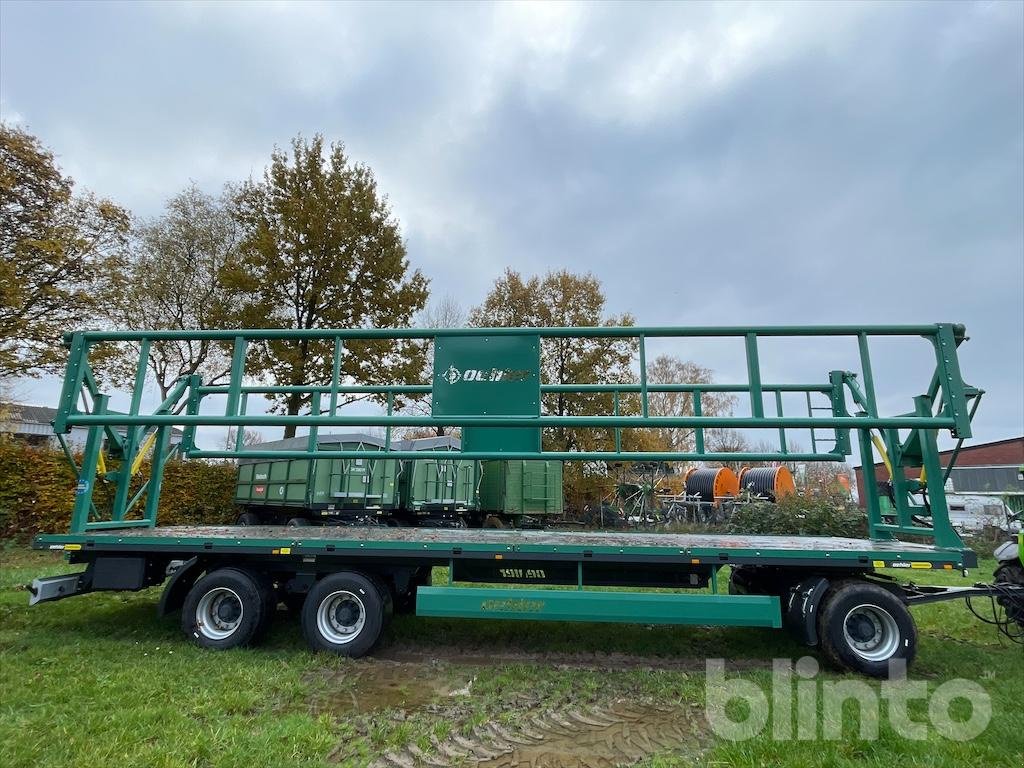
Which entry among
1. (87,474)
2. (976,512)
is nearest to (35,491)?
(87,474)

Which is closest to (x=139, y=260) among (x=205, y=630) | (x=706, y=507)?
(x=205, y=630)

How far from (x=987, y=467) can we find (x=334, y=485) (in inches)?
1049

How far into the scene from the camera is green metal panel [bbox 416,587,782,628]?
483 cm

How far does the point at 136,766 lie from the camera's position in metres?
3.16

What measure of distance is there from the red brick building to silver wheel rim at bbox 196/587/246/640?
72.8 feet

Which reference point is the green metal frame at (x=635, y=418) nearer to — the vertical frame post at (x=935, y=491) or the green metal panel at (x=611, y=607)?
the vertical frame post at (x=935, y=491)

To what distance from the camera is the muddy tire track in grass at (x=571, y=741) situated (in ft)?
11.3

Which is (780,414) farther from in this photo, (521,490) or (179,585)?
(521,490)

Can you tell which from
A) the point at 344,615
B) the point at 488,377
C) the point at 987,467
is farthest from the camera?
the point at 987,467

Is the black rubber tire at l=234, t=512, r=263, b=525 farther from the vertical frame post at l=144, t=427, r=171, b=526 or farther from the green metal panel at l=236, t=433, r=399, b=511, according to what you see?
the vertical frame post at l=144, t=427, r=171, b=526

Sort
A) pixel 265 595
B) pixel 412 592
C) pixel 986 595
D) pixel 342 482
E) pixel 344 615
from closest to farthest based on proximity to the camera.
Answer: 1. pixel 986 595
2. pixel 344 615
3. pixel 265 595
4. pixel 412 592
5. pixel 342 482

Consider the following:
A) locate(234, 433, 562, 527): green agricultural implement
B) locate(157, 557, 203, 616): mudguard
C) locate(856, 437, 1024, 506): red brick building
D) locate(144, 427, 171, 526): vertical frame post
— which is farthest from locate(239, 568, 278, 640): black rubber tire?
locate(856, 437, 1024, 506): red brick building

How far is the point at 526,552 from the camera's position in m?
5.16

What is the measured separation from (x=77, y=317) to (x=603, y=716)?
59.1 feet
